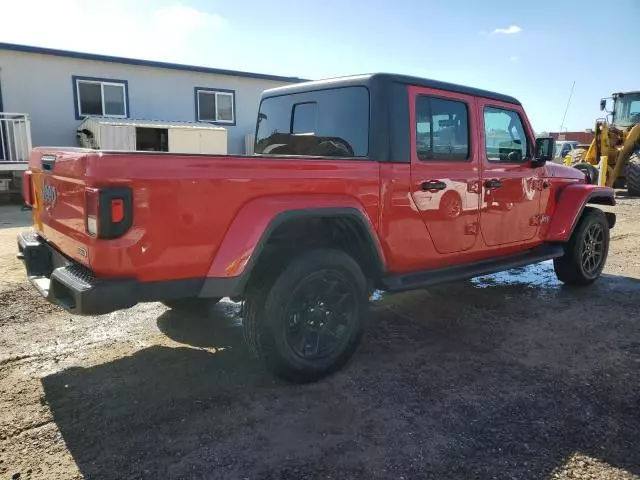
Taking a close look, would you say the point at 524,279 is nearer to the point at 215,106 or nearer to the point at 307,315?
the point at 307,315

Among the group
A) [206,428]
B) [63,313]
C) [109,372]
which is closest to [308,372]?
[206,428]

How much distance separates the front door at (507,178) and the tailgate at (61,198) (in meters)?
3.04

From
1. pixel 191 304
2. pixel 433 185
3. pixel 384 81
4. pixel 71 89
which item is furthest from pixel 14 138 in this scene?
pixel 433 185

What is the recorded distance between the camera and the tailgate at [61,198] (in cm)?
254

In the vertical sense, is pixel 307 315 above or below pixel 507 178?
below

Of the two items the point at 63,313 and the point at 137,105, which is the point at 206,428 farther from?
the point at 137,105

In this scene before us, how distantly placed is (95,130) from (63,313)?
9.44 meters

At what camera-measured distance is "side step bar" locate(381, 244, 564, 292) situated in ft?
11.6

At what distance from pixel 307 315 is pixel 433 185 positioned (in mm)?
1387

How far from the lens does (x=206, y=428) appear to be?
2.62 metres

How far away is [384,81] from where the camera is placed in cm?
343

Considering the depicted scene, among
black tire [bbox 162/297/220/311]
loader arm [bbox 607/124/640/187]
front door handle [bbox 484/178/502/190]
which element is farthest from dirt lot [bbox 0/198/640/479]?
loader arm [bbox 607/124/640/187]

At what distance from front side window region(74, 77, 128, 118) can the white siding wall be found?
0.16 meters

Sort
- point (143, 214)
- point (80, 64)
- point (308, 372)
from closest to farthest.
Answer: point (143, 214) < point (308, 372) < point (80, 64)
